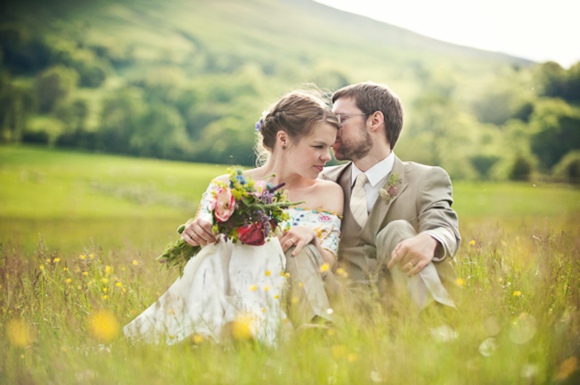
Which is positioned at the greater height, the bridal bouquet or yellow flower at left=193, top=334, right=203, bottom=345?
the bridal bouquet

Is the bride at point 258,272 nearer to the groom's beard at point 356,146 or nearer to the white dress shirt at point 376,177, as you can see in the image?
the groom's beard at point 356,146

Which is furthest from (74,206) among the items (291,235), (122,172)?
(291,235)

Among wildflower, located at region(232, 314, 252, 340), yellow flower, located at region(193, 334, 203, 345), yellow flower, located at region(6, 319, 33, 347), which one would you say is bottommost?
yellow flower, located at region(6, 319, 33, 347)

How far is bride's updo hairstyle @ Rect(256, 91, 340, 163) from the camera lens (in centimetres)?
407

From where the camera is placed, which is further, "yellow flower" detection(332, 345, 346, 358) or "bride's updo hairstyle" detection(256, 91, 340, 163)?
"bride's updo hairstyle" detection(256, 91, 340, 163)

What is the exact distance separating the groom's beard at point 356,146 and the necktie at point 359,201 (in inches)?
7.6

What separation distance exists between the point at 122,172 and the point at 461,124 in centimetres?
3499

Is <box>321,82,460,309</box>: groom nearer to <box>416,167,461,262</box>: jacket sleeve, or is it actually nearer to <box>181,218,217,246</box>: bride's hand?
<box>416,167,461,262</box>: jacket sleeve

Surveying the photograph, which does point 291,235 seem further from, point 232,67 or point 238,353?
point 232,67

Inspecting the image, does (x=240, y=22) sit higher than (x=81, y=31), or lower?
higher

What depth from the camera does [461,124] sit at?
52188 mm

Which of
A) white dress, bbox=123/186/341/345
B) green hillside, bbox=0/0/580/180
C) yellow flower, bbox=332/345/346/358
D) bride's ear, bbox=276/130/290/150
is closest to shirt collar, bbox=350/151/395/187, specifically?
bride's ear, bbox=276/130/290/150

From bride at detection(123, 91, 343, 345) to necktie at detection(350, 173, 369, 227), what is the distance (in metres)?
0.20

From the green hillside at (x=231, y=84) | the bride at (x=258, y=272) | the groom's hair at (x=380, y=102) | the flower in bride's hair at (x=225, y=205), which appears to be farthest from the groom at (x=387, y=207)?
the green hillside at (x=231, y=84)
